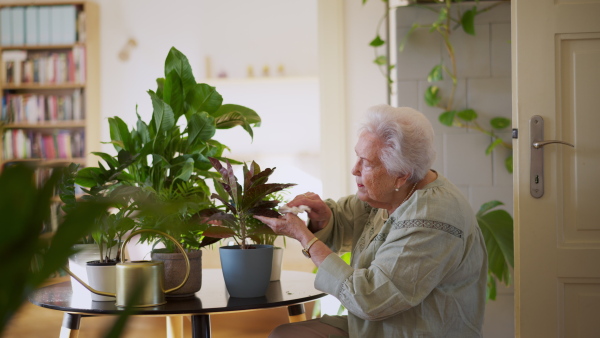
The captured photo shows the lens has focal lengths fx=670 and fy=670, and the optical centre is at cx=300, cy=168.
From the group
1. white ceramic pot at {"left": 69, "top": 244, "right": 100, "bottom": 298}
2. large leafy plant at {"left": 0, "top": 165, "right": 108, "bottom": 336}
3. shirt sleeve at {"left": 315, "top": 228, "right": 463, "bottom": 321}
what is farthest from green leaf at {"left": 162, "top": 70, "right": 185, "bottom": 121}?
large leafy plant at {"left": 0, "top": 165, "right": 108, "bottom": 336}

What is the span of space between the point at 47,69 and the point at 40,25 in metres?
0.43

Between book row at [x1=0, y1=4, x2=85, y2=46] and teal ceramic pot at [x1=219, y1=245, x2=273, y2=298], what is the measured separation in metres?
5.44

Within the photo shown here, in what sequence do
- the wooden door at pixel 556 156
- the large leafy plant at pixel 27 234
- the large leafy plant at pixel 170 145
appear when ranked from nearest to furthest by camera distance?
the large leafy plant at pixel 27 234 → the large leafy plant at pixel 170 145 → the wooden door at pixel 556 156

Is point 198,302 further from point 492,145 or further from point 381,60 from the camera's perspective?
point 381,60

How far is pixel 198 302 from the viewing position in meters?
1.74

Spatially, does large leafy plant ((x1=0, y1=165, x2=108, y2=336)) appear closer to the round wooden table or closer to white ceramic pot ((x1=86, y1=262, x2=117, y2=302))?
the round wooden table

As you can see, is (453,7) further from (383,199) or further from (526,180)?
(383,199)

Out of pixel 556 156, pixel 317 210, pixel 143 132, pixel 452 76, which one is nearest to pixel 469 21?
pixel 452 76

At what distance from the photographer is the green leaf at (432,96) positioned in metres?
3.16

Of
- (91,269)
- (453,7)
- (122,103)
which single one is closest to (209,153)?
(91,269)

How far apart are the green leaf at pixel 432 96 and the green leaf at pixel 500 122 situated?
0.91 feet

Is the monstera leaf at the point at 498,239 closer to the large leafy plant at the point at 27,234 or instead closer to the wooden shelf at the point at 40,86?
the large leafy plant at the point at 27,234

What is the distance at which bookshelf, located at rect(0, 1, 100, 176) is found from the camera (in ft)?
21.5

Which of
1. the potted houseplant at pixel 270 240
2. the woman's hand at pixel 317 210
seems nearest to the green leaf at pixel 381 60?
the woman's hand at pixel 317 210
